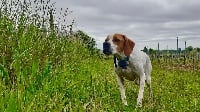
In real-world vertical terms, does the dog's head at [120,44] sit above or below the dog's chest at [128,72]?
above

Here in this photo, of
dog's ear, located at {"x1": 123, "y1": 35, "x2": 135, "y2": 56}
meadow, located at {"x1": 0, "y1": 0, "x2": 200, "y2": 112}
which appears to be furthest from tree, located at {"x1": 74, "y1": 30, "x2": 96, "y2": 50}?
dog's ear, located at {"x1": 123, "y1": 35, "x2": 135, "y2": 56}

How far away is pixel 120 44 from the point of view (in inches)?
330

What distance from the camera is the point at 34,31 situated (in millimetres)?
7828

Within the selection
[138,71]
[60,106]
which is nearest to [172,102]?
[138,71]

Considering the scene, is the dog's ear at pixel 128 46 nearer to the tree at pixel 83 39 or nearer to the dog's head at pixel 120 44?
the dog's head at pixel 120 44

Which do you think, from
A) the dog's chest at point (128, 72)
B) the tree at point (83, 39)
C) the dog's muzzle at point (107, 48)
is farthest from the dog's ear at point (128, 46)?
the tree at point (83, 39)

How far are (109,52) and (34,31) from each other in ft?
4.67

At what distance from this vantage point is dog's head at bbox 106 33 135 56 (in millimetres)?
8266

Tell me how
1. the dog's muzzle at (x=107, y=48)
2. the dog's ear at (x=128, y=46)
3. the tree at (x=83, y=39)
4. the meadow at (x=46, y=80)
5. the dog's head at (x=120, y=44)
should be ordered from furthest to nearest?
the tree at (x=83, y=39)
the dog's ear at (x=128, y=46)
the dog's head at (x=120, y=44)
the dog's muzzle at (x=107, y=48)
the meadow at (x=46, y=80)

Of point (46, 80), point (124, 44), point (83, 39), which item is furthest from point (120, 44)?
point (83, 39)

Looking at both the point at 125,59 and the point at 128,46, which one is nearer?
the point at 125,59

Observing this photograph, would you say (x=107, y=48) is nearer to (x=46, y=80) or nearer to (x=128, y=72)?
(x=128, y=72)

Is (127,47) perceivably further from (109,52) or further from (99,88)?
(99,88)

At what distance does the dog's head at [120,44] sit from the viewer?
27.1ft
